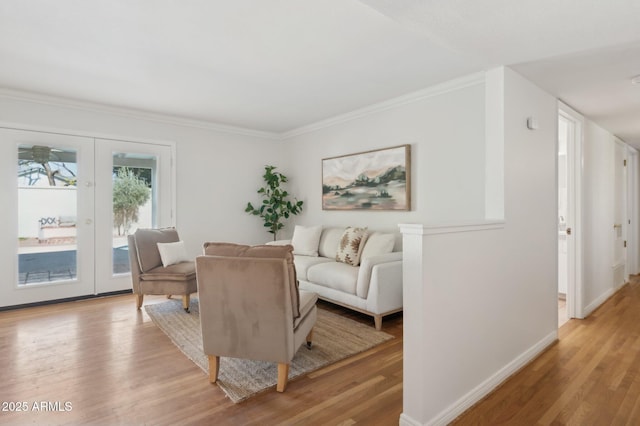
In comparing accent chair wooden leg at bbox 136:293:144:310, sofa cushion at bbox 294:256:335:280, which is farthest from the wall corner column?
accent chair wooden leg at bbox 136:293:144:310

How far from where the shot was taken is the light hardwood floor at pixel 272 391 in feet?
6.27

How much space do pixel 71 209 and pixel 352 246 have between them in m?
3.50

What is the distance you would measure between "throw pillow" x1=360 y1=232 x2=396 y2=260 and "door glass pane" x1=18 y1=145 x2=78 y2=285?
3615 mm

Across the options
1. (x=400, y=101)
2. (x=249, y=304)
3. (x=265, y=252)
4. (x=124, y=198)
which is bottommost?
(x=249, y=304)

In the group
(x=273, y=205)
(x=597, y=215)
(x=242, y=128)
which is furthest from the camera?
(x=273, y=205)

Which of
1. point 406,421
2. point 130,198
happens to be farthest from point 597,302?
point 130,198

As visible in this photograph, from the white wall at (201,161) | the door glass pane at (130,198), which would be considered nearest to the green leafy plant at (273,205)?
the white wall at (201,161)

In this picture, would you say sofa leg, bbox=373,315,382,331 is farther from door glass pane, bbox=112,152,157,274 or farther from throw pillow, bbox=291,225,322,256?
door glass pane, bbox=112,152,157,274

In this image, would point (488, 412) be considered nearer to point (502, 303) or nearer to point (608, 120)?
point (502, 303)

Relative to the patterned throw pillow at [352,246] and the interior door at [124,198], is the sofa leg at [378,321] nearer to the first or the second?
the patterned throw pillow at [352,246]

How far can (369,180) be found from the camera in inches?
174

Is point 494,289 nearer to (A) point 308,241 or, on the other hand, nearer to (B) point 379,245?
(B) point 379,245

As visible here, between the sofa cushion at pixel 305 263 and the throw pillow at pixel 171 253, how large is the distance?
140cm

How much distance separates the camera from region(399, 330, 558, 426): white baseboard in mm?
1805
